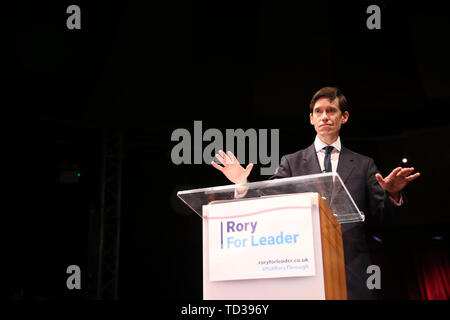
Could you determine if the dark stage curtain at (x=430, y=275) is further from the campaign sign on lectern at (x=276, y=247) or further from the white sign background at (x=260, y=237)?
the white sign background at (x=260, y=237)

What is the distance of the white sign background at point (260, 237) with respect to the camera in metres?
1.16

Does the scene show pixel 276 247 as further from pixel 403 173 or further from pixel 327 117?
pixel 327 117

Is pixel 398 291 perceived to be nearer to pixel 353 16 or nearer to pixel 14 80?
pixel 353 16

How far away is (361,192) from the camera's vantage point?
1.76m

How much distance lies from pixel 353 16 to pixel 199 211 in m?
4.67

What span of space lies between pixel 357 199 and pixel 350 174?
98 mm

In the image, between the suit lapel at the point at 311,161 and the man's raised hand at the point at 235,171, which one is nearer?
the man's raised hand at the point at 235,171

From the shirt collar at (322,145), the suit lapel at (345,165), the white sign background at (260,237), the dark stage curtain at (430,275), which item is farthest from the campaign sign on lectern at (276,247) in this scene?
the dark stage curtain at (430,275)

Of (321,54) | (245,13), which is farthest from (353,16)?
(245,13)

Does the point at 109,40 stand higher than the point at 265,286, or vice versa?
the point at 109,40

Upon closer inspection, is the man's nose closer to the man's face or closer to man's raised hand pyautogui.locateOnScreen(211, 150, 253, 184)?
the man's face

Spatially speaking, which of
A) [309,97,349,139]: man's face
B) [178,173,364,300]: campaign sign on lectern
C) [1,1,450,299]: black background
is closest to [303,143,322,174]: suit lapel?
[309,97,349,139]: man's face

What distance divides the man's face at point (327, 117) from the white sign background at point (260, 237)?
0.81 m

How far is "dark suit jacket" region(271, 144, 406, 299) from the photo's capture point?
153 centimetres
